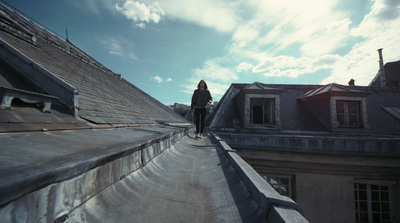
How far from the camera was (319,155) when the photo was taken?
621cm

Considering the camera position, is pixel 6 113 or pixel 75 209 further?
pixel 6 113

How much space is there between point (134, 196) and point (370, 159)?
848 cm

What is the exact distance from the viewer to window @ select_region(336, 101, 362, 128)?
26.6ft

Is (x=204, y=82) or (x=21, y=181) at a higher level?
(x=204, y=82)

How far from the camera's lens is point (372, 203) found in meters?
6.46

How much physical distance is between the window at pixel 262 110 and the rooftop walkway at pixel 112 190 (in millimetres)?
7370

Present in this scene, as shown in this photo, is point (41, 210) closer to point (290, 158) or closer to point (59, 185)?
point (59, 185)

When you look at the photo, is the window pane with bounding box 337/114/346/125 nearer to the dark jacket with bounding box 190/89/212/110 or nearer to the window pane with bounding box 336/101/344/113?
the window pane with bounding box 336/101/344/113

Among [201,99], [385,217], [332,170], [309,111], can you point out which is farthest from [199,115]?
[385,217]

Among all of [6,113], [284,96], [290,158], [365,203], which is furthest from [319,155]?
[6,113]

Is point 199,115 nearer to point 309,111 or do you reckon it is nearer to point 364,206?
point 309,111

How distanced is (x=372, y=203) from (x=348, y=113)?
394cm

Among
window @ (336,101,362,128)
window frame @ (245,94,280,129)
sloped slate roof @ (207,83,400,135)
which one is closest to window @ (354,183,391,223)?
sloped slate roof @ (207,83,400,135)

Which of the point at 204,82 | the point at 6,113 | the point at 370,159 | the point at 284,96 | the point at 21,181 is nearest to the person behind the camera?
the point at 21,181
